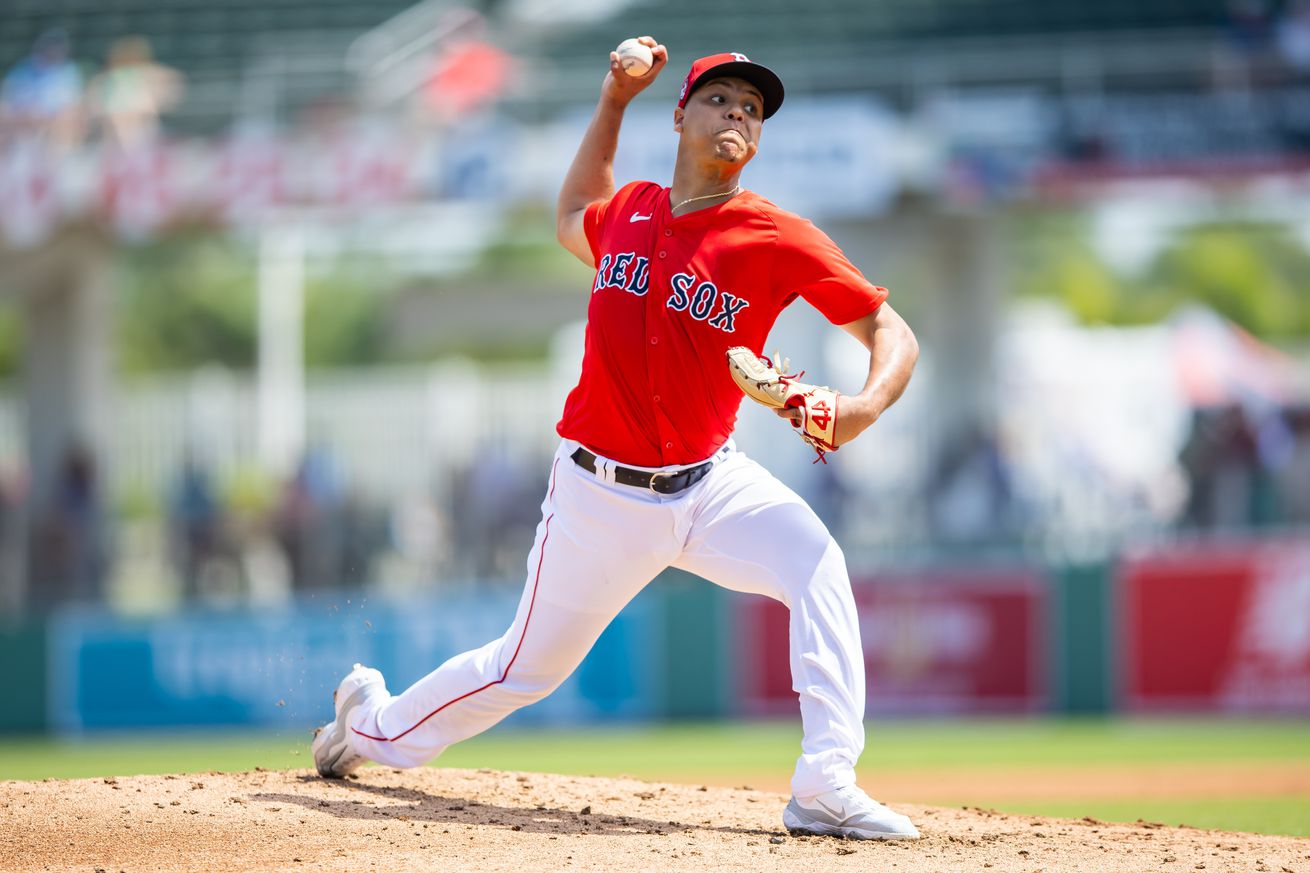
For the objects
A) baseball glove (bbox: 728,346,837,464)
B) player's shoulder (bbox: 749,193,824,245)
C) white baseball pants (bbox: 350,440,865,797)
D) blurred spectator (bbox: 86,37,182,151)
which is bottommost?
white baseball pants (bbox: 350,440,865,797)

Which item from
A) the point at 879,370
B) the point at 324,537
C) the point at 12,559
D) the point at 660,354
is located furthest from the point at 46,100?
the point at 879,370

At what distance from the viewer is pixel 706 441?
484 cm

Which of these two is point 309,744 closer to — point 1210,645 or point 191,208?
point 1210,645

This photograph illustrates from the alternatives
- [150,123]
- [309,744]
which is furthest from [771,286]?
[150,123]

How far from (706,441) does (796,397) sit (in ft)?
1.73

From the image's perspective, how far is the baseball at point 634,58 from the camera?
16.6ft

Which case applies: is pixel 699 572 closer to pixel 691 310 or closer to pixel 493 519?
pixel 691 310

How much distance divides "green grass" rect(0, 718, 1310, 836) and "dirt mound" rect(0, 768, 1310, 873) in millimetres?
3303

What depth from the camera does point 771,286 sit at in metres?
4.79

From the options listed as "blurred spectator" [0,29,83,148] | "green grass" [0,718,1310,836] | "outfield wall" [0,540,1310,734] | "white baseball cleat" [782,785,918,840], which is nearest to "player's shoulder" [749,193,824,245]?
"white baseball cleat" [782,785,918,840]

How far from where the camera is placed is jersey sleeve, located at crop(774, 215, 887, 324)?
473cm

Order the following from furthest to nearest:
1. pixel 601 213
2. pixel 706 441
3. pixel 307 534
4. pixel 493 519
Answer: pixel 307 534, pixel 493 519, pixel 601 213, pixel 706 441

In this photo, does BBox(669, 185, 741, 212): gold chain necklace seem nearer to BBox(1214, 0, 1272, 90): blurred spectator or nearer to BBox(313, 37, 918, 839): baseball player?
BBox(313, 37, 918, 839): baseball player

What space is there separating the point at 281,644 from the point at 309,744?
8241 millimetres
